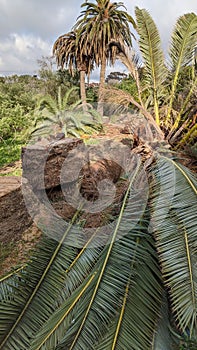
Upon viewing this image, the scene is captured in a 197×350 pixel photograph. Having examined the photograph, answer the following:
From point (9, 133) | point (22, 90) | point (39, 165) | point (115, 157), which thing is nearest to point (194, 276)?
point (115, 157)

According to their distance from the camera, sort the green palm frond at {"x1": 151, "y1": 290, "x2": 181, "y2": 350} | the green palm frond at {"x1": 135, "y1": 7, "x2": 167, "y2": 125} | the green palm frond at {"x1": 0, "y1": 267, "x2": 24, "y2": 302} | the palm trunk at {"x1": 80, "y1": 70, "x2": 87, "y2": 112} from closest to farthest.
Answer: the green palm frond at {"x1": 151, "y1": 290, "x2": 181, "y2": 350}
the green palm frond at {"x1": 0, "y1": 267, "x2": 24, "y2": 302}
the green palm frond at {"x1": 135, "y1": 7, "x2": 167, "y2": 125}
the palm trunk at {"x1": 80, "y1": 70, "x2": 87, "y2": 112}

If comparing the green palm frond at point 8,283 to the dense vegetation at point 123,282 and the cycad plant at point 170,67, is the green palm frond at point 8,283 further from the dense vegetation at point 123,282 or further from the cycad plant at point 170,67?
the cycad plant at point 170,67

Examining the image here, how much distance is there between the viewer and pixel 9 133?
12.1m

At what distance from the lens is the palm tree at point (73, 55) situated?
1417cm

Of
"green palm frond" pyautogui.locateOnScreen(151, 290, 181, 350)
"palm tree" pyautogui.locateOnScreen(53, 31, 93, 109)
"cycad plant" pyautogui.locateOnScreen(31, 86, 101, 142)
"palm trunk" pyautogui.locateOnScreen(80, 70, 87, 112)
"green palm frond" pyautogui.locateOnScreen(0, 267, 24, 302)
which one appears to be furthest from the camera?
"palm tree" pyautogui.locateOnScreen(53, 31, 93, 109)

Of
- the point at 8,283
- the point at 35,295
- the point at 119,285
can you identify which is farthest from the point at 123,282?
the point at 8,283

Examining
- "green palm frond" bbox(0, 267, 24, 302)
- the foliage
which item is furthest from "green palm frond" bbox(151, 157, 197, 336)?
"green palm frond" bbox(0, 267, 24, 302)

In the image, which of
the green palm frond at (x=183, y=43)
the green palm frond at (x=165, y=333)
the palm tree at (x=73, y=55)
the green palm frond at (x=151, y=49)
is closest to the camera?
the green palm frond at (x=165, y=333)

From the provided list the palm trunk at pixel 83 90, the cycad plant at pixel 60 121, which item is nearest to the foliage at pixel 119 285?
the cycad plant at pixel 60 121

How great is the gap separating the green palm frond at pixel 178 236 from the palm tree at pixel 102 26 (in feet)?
37.7

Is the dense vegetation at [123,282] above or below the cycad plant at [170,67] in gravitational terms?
below

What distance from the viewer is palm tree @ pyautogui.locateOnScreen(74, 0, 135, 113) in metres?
13.2

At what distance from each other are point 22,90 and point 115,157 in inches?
608

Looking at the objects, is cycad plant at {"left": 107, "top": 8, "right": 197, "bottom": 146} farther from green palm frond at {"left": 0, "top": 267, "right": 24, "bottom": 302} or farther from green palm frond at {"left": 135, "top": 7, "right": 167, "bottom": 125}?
green palm frond at {"left": 0, "top": 267, "right": 24, "bottom": 302}
